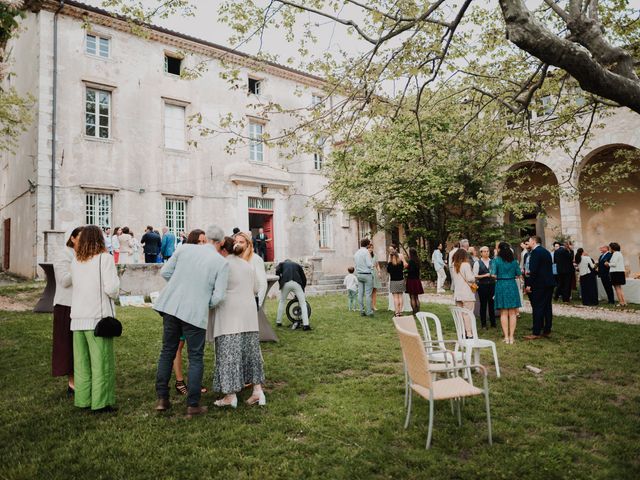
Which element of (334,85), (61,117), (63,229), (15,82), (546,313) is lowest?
(546,313)

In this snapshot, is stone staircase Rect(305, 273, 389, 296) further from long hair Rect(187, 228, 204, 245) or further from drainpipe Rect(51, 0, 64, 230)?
long hair Rect(187, 228, 204, 245)

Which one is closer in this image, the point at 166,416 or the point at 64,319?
the point at 166,416

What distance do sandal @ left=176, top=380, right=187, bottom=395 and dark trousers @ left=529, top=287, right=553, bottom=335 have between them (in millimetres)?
6567

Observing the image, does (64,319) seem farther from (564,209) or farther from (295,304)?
(564,209)

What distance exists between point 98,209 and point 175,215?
10.2ft

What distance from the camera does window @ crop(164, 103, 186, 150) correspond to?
741 inches

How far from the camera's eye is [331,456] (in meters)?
3.54

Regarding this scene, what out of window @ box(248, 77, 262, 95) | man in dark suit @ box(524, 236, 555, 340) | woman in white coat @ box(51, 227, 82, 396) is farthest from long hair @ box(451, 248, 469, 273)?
window @ box(248, 77, 262, 95)

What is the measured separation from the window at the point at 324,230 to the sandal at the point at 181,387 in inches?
734

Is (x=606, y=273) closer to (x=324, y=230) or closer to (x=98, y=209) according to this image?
(x=324, y=230)

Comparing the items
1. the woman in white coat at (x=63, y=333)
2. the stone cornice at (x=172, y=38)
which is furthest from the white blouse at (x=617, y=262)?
the woman in white coat at (x=63, y=333)

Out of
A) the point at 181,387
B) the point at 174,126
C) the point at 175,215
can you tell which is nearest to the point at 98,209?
the point at 175,215

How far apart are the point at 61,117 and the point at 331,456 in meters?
17.1

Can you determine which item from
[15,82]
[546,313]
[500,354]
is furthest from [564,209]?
[15,82]
